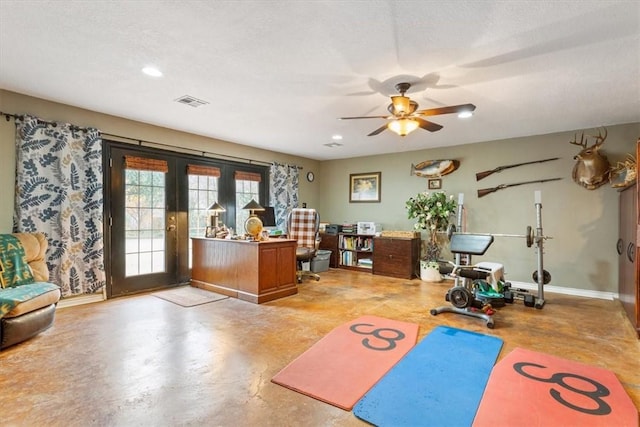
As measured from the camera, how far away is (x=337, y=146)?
6039mm

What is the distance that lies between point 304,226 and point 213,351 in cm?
309

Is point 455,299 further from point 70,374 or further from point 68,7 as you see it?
point 68,7

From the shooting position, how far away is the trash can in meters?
6.32

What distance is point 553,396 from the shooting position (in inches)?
78.7

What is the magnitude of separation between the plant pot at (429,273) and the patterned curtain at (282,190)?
9.34 ft

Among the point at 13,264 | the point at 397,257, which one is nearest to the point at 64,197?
the point at 13,264

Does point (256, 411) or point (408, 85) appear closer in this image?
point (256, 411)

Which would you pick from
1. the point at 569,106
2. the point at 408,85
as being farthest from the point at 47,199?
the point at 569,106

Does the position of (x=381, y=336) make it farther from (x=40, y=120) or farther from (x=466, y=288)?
(x=40, y=120)

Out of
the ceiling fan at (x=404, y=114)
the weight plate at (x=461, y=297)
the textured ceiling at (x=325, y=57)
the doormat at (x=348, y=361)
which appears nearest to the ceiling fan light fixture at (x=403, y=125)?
the ceiling fan at (x=404, y=114)

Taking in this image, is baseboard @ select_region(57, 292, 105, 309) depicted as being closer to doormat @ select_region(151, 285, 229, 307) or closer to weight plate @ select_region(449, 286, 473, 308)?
doormat @ select_region(151, 285, 229, 307)

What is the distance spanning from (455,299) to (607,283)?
8.87 feet

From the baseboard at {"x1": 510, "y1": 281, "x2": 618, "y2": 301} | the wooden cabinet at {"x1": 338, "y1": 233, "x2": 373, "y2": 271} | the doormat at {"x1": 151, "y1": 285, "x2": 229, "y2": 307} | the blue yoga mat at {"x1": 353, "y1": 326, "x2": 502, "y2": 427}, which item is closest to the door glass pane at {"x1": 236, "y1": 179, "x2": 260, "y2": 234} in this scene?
the doormat at {"x1": 151, "y1": 285, "x2": 229, "y2": 307}

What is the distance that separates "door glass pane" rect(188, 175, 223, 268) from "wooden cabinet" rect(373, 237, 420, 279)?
2.94 metres
